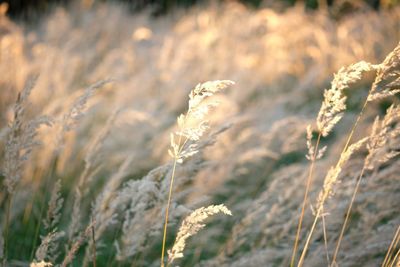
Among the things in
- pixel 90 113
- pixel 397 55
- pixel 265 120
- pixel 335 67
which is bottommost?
pixel 335 67

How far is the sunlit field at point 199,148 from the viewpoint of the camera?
4.66ft

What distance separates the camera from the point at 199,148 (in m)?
1.74

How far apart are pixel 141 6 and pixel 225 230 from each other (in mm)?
8424

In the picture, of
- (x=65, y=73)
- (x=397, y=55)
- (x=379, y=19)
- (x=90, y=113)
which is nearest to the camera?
(x=397, y=55)

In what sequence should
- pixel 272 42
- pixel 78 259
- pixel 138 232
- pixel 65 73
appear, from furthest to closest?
pixel 272 42
pixel 65 73
pixel 78 259
pixel 138 232

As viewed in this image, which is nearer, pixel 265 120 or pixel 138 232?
pixel 138 232

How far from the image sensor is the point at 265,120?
4.06 meters

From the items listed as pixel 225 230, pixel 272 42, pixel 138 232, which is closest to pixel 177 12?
pixel 272 42

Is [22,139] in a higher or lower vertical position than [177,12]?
A: higher

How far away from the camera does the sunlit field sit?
142 cm

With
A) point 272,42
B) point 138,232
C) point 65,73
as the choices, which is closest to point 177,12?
point 272,42

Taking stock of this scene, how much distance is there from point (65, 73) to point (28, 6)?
5147mm

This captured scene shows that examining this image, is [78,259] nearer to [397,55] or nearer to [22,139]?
[22,139]

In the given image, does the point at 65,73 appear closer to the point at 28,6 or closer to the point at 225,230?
the point at 225,230
